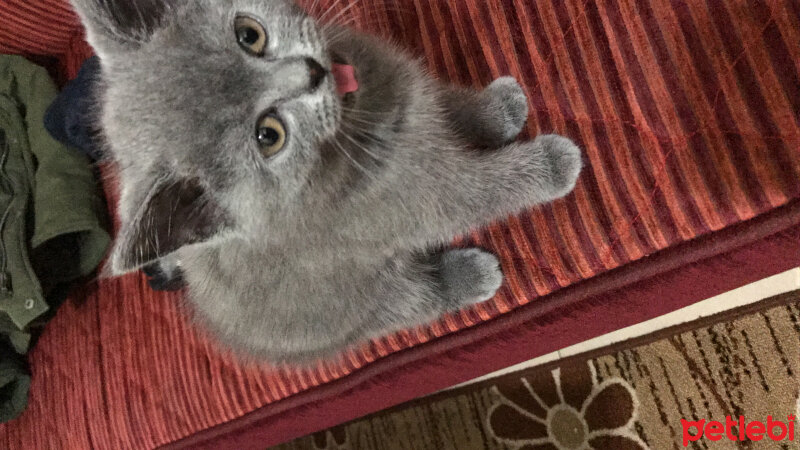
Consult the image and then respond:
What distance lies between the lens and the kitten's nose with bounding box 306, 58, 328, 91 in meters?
0.81

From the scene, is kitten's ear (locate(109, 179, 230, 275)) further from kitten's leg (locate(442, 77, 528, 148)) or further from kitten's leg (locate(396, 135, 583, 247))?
kitten's leg (locate(442, 77, 528, 148))

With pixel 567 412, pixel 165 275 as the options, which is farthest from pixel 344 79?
pixel 567 412

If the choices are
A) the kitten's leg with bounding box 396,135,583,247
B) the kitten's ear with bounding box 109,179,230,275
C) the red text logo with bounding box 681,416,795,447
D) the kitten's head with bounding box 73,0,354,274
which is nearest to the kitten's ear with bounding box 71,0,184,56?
the kitten's head with bounding box 73,0,354,274

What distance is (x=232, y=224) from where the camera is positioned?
2.98 feet

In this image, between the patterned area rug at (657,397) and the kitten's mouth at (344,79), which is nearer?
the kitten's mouth at (344,79)

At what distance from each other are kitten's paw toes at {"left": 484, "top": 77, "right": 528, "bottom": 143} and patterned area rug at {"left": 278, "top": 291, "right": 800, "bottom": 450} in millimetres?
795

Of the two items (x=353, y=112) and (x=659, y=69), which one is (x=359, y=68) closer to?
(x=353, y=112)

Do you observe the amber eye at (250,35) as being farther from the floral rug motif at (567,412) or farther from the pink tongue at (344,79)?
the floral rug motif at (567,412)

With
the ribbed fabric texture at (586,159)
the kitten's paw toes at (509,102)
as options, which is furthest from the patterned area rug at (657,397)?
the kitten's paw toes at (509,102)

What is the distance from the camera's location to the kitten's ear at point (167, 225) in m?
0.72

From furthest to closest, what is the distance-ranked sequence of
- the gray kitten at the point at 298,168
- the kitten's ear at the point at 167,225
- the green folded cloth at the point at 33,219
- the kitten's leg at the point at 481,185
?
the green folded cloth at the point at 33,219 → the kitten's leg at the point at 481,185 → the gray kitten at the point at 298,168 → the kitten's ear at the point at 167,225

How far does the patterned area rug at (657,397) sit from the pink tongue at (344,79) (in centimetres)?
111

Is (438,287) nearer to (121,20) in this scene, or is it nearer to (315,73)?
(315,73)

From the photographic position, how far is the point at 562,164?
109cm
